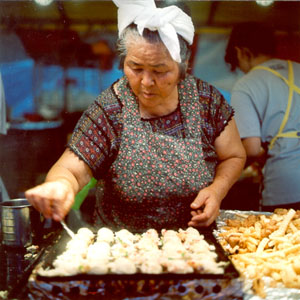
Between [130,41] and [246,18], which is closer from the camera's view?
[130,41]

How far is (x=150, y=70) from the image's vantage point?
83.2 inches

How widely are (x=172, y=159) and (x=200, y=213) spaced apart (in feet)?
1.10

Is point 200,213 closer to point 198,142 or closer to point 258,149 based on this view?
point 198,142

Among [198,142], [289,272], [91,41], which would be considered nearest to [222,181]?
[198,142]

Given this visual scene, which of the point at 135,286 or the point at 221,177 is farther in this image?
the point at 221,177

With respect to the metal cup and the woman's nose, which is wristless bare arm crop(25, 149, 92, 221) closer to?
the metal cup

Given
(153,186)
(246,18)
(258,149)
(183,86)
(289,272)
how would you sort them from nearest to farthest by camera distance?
(289,272) → (153,186) → (183,86) → (258,149) → (246,18)

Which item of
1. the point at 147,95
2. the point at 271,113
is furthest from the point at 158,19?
the point at 271,113

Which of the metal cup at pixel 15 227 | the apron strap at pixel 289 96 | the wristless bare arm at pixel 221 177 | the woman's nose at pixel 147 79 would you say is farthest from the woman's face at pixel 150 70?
the apron strap at pixel 289 96

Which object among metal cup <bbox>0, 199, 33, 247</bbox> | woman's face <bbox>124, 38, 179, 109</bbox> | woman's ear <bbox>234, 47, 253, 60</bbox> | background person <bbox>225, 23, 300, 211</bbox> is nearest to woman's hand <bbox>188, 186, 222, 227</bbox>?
woman's face <bbox>124, 38, 179, 109</bbox>

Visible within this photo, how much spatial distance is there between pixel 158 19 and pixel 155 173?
0.81 m

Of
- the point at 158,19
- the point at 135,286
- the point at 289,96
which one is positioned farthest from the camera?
the point at 289,96

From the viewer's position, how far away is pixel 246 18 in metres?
3.90

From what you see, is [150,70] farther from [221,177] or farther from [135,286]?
[135,286]
